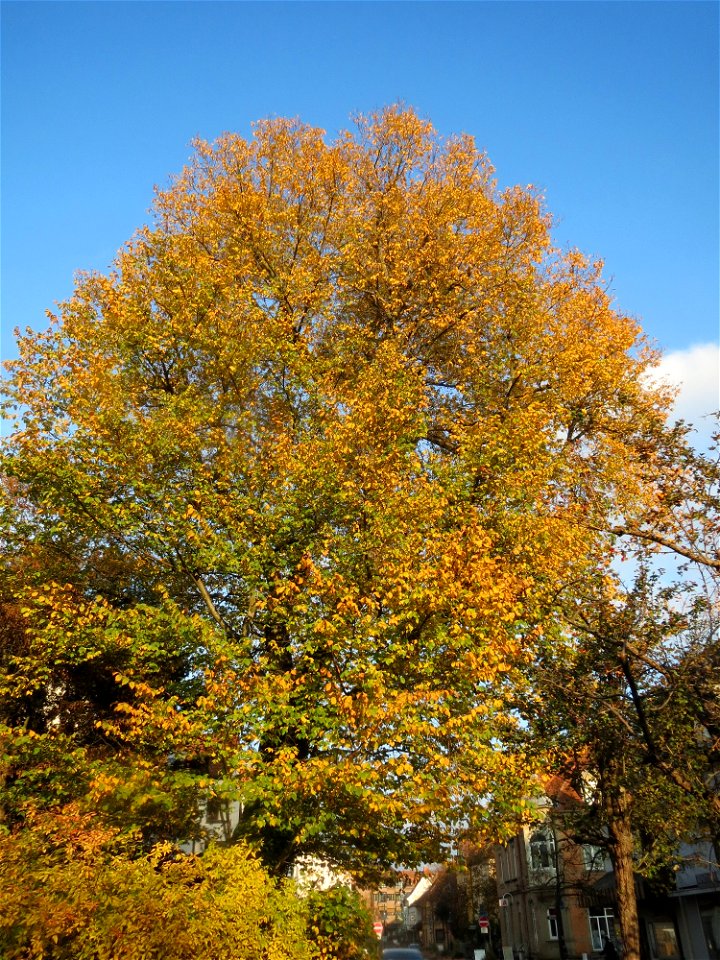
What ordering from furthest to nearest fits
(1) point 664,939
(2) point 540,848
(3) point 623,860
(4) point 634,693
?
(2) point 540,848
(1) point 664,939
(3) point 623,860
(4) point 634,693

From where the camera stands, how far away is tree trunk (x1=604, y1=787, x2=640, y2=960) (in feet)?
62.4

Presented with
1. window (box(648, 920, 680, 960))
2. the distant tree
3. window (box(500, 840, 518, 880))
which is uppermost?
window (box(500, 840, 518, 880))

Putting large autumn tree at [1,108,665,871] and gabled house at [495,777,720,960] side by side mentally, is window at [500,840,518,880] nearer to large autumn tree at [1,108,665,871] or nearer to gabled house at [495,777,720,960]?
gabled house at [495,777,720,960]

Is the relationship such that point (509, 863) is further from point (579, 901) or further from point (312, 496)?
point (312, 496)

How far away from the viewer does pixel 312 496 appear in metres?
13.1

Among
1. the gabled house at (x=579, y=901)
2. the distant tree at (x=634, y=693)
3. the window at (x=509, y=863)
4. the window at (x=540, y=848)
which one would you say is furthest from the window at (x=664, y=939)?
the distant tree at (x=634, y=693)

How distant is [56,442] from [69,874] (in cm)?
735

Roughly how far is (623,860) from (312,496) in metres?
14.4

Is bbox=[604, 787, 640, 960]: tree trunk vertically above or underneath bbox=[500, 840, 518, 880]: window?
underneath

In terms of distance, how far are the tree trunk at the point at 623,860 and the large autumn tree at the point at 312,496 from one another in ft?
16.9

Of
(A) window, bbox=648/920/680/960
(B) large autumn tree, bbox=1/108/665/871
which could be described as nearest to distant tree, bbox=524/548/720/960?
(B) large autumn tree, bbox=1/108/665/871

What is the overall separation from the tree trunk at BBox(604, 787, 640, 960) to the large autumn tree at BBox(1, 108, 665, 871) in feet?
16.9

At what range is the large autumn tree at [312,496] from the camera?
11.2 meters

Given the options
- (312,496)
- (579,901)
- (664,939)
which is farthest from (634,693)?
(579,901)
